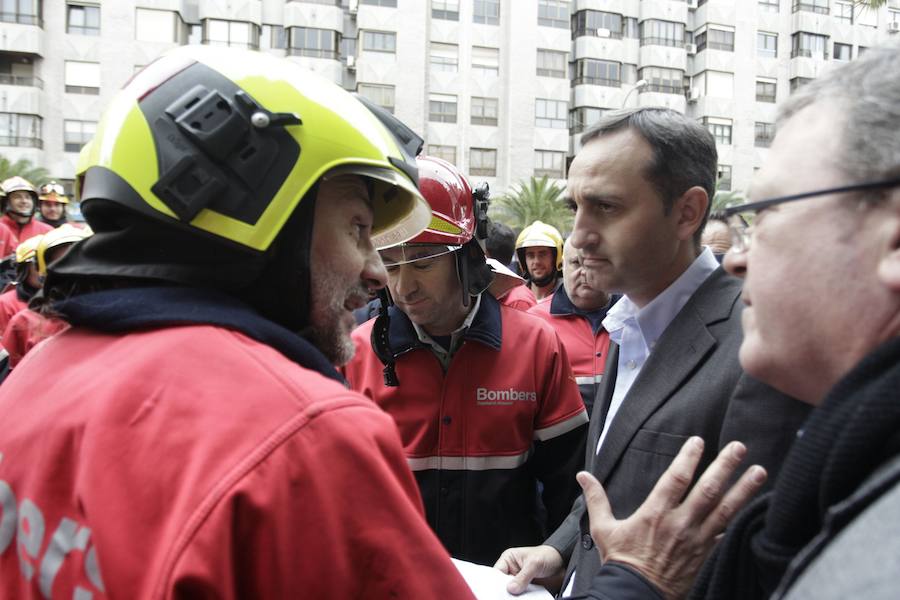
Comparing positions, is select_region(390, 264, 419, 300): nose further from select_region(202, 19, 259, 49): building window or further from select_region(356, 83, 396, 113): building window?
select_region(202, 19, 259, 49): building window

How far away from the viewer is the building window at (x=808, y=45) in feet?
126

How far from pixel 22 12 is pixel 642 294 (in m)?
35.0

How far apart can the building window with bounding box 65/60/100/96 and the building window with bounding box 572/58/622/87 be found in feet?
74.3

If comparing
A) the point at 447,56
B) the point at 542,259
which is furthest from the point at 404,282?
the point at 447,56

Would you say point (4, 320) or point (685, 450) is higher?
point (685, 450)

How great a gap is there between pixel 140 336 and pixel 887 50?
135 centimetres

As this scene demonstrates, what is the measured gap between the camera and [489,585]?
6.77 feet

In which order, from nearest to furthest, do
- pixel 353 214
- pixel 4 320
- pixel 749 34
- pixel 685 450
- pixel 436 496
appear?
pixel 685 450
pixel 353 214
pixel 436 496
pixel 4 320
pixel 749 34

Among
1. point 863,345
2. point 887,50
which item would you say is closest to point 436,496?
point 863,345

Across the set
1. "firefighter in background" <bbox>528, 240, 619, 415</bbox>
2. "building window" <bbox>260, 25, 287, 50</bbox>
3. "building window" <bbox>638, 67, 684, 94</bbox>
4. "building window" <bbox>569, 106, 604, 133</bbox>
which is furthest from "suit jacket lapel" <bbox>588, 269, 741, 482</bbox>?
"building window" <bbox>638, 67, 684, 94</bbox>

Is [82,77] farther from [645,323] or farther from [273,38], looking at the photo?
[645,323]

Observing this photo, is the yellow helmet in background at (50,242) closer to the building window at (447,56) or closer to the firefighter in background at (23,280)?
the firefighter in background at (23,280)

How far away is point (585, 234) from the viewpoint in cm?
253

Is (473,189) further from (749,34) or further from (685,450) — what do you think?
(749,34)
